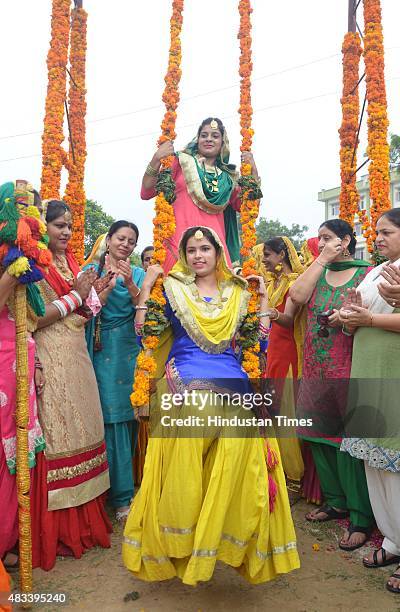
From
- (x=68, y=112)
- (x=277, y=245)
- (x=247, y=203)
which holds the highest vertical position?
(x=68, y=112)

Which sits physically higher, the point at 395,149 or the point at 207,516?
the point at 395,149

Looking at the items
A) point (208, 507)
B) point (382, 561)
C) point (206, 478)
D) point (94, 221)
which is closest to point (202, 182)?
point (206, 478)

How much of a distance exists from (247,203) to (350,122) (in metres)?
3.29

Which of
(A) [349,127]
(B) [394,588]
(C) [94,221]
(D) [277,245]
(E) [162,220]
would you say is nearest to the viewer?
(B) [394,588]

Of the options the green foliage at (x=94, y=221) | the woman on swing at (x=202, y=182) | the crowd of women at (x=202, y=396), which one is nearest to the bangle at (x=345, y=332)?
the crowd of women at (x=202, y=396)

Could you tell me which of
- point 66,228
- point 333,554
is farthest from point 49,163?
point 333,554

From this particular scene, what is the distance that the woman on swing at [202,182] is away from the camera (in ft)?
13.4

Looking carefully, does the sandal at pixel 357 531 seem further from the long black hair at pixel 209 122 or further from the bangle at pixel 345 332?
the long black hair at pixel 209 122

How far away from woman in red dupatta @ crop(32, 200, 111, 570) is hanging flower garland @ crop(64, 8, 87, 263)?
8.77 ft

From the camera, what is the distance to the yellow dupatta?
3082 millimetres

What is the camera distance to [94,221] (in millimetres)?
26719

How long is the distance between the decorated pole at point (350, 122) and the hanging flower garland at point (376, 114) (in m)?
0.42

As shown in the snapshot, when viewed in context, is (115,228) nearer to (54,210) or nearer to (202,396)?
(54,210)

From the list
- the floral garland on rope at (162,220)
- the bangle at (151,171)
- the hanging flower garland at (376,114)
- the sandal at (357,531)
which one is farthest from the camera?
the hanging flower garland at (376,114)
